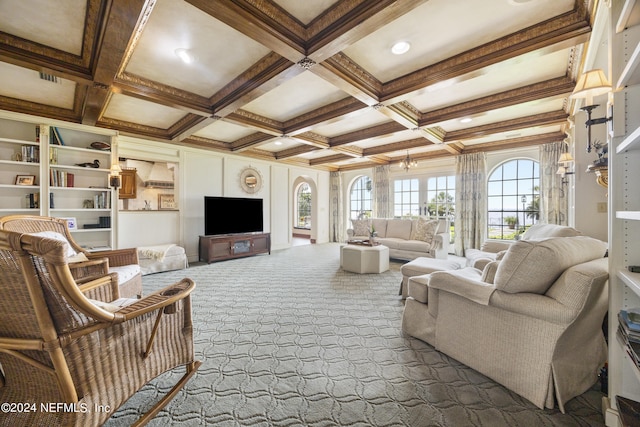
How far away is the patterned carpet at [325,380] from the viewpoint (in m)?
1.42

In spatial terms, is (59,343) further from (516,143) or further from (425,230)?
(516,143)

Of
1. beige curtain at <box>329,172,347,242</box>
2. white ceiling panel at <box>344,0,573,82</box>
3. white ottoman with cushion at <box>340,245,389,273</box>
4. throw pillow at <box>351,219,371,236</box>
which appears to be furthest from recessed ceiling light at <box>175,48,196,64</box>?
beige curtain at <box>329,172,347,242</box>

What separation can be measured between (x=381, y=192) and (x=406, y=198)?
2.43 feet

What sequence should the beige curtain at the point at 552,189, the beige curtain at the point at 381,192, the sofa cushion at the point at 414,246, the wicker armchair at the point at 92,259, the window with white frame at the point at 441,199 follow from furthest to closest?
1. the beige curtain at the point at 381,192
2. the window with white frame at the point at 441,199
3. the sofa cushion at the point at 414,246
4. the beige curtain at the point at 552,189
5. the wicker armchair at the point at 92,259

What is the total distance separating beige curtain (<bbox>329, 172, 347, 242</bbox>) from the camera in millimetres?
8734

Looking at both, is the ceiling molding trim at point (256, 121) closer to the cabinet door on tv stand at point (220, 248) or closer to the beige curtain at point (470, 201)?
the cabinet door on tv stand at point (220, 248)

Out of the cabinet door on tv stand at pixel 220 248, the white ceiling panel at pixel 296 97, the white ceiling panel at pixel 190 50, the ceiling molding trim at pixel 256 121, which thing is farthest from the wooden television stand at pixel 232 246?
the white ceiling panel at pixel 190 50

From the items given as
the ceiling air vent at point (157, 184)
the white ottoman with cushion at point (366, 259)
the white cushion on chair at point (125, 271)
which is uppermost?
the ceiling air vent at point (157, 184)

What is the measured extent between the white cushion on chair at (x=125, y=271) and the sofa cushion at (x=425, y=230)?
499cm

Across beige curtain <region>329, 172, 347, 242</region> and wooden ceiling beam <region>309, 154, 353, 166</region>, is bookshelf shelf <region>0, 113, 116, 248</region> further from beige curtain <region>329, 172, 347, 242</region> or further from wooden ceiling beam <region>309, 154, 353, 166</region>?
beige curtain <region>329, 172, 347, 242</region>

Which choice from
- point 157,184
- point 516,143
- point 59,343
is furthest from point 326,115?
point 157,184

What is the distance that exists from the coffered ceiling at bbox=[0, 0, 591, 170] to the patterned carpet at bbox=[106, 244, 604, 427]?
2487 millimetres

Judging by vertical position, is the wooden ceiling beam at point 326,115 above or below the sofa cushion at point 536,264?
above

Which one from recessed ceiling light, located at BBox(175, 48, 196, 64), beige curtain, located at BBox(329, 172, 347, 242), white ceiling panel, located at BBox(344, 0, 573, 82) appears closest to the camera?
white ceiling panel, located at BBox(344, 0, 573, 82)
